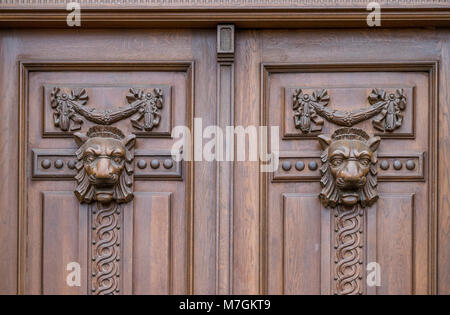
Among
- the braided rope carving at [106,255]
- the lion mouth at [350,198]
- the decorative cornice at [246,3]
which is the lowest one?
the braided rope carving at [106,255]

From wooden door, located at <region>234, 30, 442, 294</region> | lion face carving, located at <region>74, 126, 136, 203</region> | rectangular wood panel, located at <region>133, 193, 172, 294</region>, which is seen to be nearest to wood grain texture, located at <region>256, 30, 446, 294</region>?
wooden door, located at <region>234, 30, 442, 294</region>

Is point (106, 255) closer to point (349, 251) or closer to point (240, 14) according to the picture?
point (349, 251)

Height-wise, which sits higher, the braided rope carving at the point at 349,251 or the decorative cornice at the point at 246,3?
the decorative cornice at the point at 246,3

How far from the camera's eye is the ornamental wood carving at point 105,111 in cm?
228

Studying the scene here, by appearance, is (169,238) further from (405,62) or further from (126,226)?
(405,62)

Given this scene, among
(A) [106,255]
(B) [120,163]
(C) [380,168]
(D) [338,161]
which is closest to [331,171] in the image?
(D) [338,161]

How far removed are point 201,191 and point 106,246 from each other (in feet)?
1.22

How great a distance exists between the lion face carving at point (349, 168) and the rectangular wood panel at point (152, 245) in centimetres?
54

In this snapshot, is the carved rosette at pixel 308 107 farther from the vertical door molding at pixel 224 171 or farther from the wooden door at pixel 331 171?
the vertical door molding at pixel 224 171

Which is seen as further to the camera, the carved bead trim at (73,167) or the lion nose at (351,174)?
the carved bead trim at (73,167)

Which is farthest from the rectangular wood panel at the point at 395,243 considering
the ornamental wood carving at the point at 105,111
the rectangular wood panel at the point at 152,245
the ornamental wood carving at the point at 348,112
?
the ornamental wood carving at the point at 105,111

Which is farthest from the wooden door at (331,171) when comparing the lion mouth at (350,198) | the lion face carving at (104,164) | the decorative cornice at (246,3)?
the lion face carving at (104,164)

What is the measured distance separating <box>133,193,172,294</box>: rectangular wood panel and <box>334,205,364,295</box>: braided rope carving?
0.57 meters

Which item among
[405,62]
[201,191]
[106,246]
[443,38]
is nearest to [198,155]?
[201,191]
